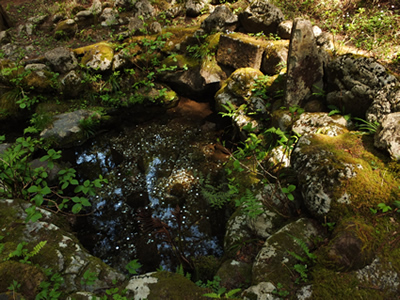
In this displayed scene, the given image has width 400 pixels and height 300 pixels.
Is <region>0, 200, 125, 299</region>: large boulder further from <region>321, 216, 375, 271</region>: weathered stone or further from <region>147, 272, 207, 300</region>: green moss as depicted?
<region>321, 216, 375, 271</region>: weathered stone

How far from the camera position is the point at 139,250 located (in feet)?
13.7

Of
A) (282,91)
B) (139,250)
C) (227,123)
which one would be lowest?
(139,250)

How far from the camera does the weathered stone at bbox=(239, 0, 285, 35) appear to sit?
6879mm

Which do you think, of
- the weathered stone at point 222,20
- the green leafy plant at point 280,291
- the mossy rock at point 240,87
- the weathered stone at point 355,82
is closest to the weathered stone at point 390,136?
the weathered stone at point 355,82

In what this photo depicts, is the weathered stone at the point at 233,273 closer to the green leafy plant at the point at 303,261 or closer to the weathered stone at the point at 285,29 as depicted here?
the green leafy plant at the point at 303,261

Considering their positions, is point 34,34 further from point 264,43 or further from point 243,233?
point 243,233

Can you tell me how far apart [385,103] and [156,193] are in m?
4.45

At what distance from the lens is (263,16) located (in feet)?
22.7

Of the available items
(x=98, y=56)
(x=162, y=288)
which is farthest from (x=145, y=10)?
(x=162, y=288)

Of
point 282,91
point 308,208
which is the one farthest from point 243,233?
point 282,91

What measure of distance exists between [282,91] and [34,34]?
33.8 ft

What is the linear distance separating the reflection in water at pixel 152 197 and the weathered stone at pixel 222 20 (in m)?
3.37

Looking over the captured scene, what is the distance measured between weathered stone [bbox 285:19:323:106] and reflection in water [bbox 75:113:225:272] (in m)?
2.33

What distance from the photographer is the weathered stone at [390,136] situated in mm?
3154
